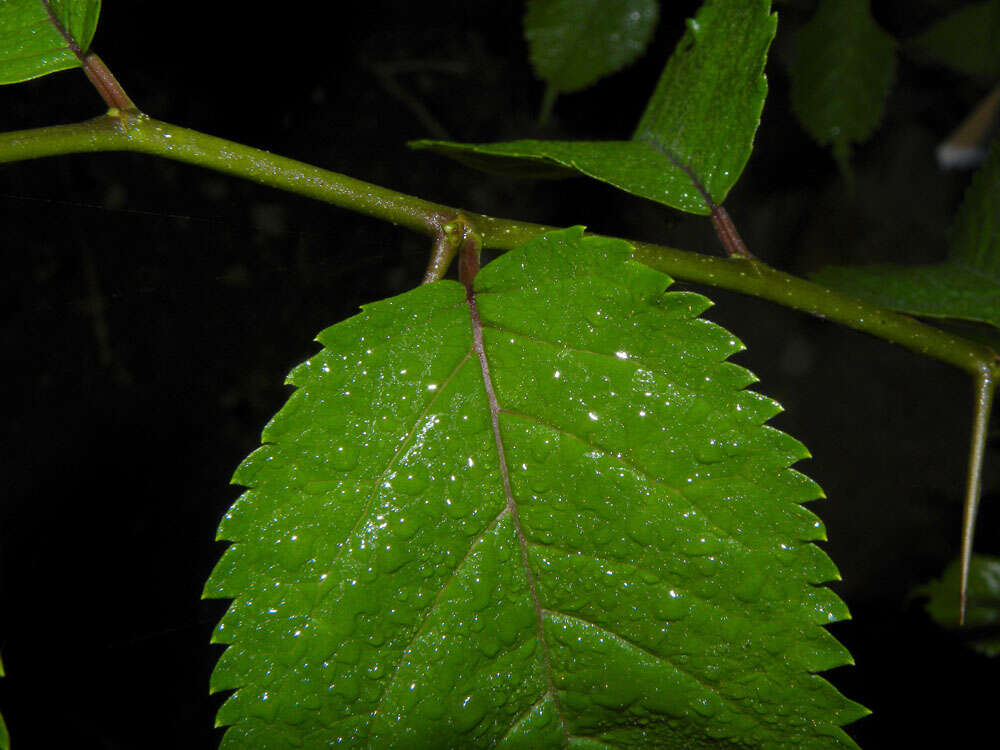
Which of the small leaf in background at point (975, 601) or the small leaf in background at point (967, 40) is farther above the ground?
the small leaf in background at point (967, 40)

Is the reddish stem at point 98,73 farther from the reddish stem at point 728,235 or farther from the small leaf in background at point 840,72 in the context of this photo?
the small leaf in background at point 840,72

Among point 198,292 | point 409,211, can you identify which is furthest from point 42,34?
point 198,292

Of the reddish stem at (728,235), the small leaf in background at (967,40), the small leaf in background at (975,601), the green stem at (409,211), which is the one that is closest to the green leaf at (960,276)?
the green stem at (409,211)

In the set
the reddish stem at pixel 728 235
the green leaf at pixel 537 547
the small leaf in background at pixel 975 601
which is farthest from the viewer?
the small leaf in background at pixel 975 601

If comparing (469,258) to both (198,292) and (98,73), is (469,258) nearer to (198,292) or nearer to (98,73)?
(98,73)

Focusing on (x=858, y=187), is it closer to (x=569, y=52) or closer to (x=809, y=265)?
(x=809, y=265)

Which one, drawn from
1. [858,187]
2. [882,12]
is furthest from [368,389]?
[858,187]

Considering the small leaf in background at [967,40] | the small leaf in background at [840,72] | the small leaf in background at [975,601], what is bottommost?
the small leaf in background at [975,601]
